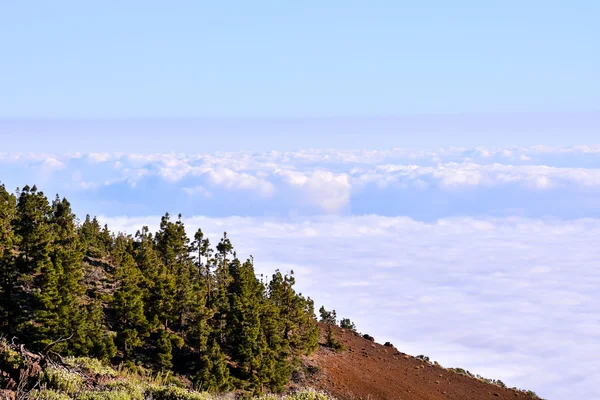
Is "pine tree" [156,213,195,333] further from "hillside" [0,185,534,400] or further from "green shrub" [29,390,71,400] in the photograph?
"green shrub" [29,390,71,400]

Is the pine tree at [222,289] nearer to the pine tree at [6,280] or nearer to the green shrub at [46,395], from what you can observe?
the pine tree at [6,280]

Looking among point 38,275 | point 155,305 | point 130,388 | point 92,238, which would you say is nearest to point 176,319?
point 155,305

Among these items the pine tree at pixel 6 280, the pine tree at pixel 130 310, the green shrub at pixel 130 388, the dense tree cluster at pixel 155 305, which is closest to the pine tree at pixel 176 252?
the dense tree cluster at pixel 155 305

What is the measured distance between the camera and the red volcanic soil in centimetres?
5538

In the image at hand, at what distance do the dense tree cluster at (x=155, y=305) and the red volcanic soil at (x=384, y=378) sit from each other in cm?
400

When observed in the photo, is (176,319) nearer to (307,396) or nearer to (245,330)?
(245,330)

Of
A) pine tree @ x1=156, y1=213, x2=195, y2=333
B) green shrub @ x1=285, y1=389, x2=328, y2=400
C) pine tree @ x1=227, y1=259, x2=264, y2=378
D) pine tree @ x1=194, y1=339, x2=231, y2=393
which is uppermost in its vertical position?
pine tree @ x1=156, y1=213, x2=195, y2=333

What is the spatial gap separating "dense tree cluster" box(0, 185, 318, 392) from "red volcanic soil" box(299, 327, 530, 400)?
400 cm

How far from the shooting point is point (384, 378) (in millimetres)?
60156

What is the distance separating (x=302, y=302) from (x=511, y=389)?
3057 cm

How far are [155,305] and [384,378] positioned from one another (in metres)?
27.6

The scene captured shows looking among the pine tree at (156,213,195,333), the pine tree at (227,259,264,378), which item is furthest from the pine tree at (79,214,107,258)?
the pine tree at (227,259,264,378)

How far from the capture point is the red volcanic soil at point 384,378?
55.4 metres

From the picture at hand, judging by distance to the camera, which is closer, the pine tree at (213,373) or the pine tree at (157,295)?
the pine tree at (213,373)
